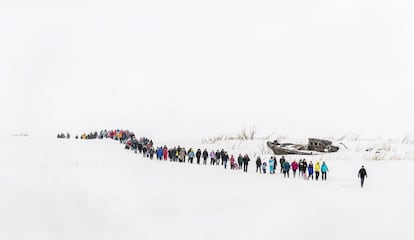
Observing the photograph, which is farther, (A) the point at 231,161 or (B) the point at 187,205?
(A) the point at 231,161

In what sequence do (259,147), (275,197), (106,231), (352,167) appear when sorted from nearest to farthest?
(106,231), (275,197), (352,167), (259,147)

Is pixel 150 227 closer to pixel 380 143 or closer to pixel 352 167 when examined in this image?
pixel 352 167

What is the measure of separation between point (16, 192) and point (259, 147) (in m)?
A: 27.1

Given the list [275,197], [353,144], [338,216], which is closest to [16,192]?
[275,197]

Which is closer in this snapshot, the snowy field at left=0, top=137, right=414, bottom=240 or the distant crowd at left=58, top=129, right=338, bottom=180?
the snowy field at left=0, top=137, right=414, bottom=240

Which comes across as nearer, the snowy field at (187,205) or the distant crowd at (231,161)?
the snowy field at (187,205)

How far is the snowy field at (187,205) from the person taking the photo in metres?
18.9

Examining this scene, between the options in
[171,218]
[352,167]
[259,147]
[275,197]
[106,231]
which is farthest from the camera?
[259,147]

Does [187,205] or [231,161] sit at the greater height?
[231,161]

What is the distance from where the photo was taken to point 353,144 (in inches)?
1642

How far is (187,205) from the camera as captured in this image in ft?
70.6

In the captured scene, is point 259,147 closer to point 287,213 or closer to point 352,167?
point 352,167

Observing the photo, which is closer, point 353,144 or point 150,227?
point 150,227

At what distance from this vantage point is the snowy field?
18.9 meters
